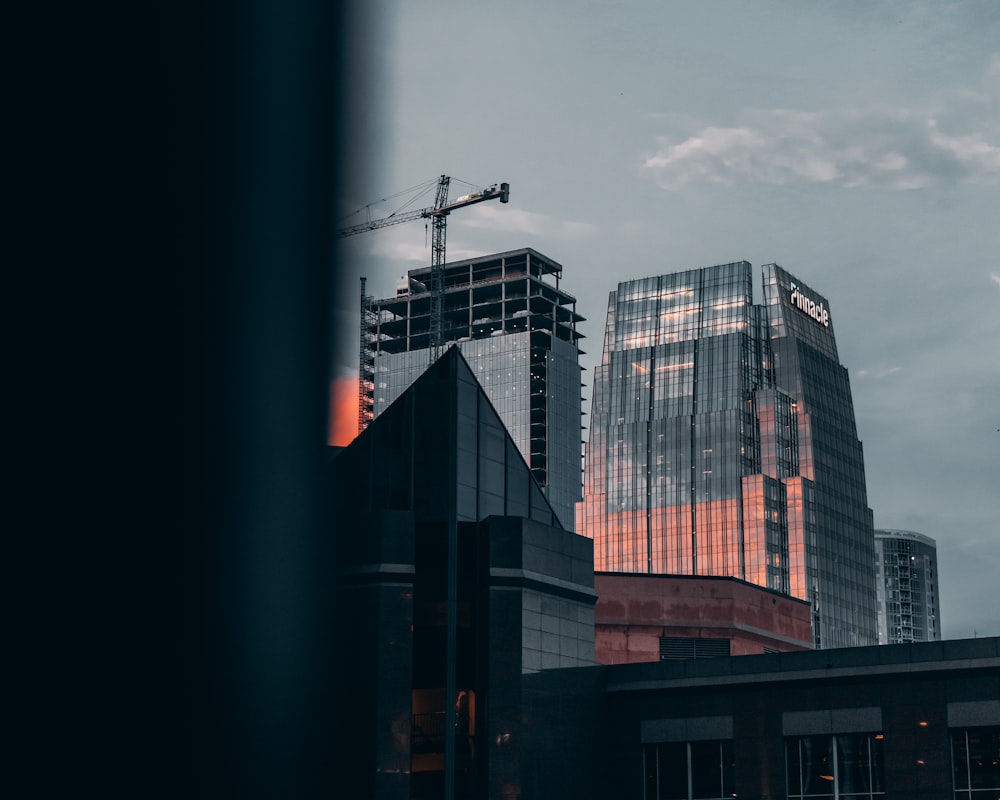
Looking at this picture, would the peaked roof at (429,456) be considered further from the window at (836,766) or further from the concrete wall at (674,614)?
the concrete wall at (674,614)

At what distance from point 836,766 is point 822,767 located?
0.66m

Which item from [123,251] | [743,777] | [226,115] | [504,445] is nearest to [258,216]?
[226,115]

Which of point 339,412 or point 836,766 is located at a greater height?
point 339,412

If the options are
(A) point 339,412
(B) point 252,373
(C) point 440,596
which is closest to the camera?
(B) point 252,373

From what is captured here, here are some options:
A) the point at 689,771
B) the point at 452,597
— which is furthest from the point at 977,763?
the point at 452,597

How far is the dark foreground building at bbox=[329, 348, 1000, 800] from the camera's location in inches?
2354

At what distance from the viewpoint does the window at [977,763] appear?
5847 centimetres

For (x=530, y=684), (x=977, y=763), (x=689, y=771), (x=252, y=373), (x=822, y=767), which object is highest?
(x=252, y=373)

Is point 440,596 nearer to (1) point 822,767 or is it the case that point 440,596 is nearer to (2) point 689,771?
(2) point 689,771

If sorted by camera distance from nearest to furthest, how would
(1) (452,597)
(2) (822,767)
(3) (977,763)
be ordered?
1. (3) (977,763)
2. (2) (822,767)
3. (1) (452,597)

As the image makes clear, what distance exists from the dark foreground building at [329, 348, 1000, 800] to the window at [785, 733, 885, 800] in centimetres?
6

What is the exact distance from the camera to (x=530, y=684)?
6256 centimetres

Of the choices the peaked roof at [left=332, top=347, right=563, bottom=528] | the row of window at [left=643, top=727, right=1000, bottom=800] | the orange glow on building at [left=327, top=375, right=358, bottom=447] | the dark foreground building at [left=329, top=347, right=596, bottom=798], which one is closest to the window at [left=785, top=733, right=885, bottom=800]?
the row of window at [left=643, top=727, right=1000, bottom=800]

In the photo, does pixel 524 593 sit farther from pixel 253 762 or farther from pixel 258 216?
pixel 258 216
